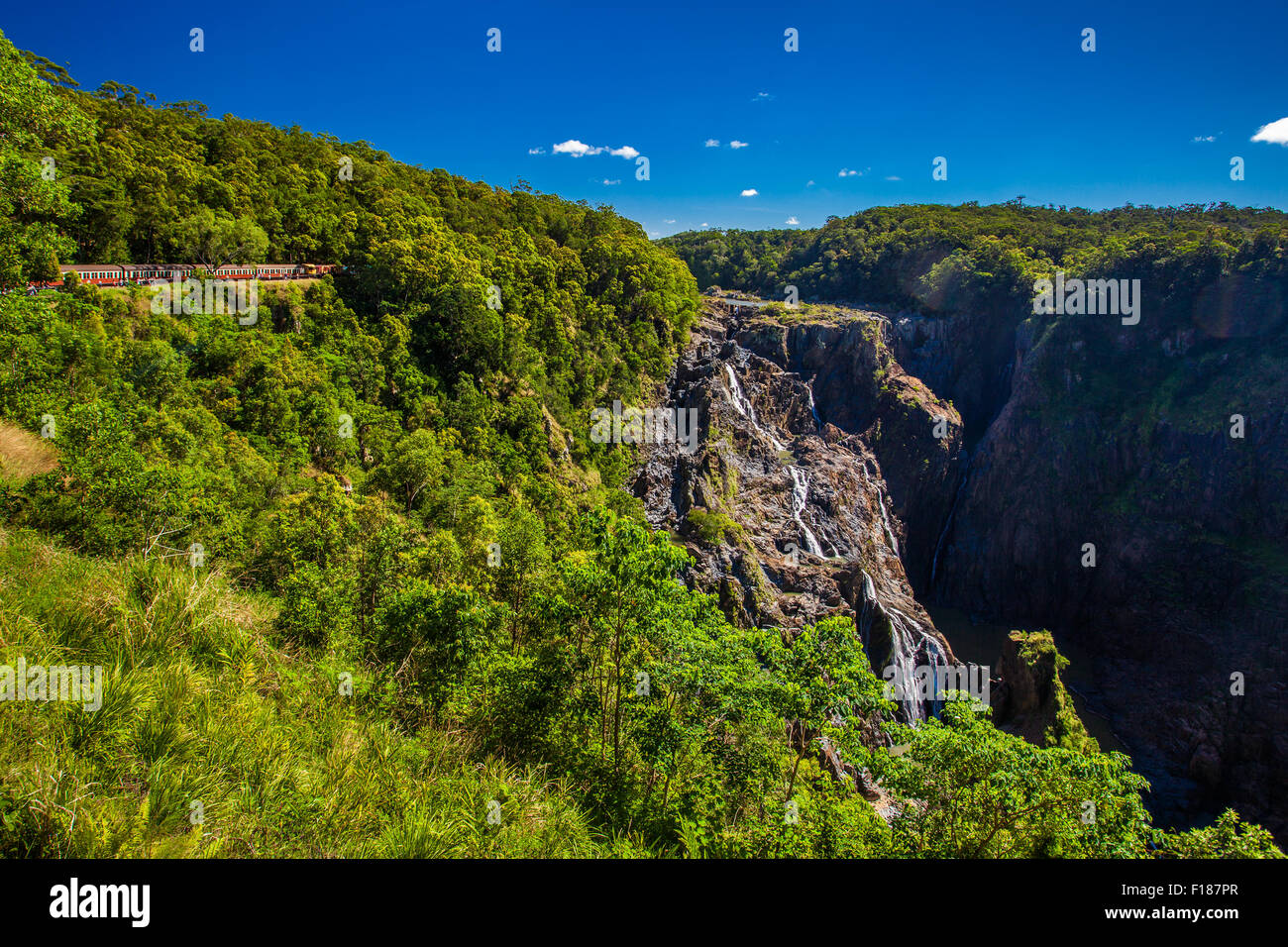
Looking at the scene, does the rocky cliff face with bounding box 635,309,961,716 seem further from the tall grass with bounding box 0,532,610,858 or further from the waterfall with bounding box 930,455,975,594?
the tall grass with bounding box 0,532,610,858

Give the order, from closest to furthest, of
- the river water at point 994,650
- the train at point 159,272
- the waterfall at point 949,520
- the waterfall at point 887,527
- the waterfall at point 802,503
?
the train at point 159,272
the river water at point 994,650
the waterfall at point 802,503
the waterfall at point 887,527
the waterfall at point 949,520

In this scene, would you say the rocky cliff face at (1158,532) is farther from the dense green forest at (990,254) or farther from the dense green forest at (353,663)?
the dense green forest at (353,663)

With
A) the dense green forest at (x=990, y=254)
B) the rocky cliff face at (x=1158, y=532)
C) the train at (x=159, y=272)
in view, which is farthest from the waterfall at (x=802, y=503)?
the dense green forest at (x=990, y=254)

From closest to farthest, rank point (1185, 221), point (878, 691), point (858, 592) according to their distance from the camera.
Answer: point (878, 691), point (858, 592), point (1185, 221)

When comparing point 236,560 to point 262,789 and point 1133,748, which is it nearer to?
point 262,789

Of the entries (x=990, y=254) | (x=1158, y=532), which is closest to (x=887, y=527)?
(x=1158, y=532)

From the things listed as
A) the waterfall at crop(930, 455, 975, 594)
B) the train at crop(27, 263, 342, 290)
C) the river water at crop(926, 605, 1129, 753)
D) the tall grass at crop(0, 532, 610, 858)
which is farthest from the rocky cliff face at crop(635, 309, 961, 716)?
the train at crop(27, 263, 342, 290)

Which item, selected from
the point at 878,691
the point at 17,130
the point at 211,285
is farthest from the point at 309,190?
the point at 878,691
